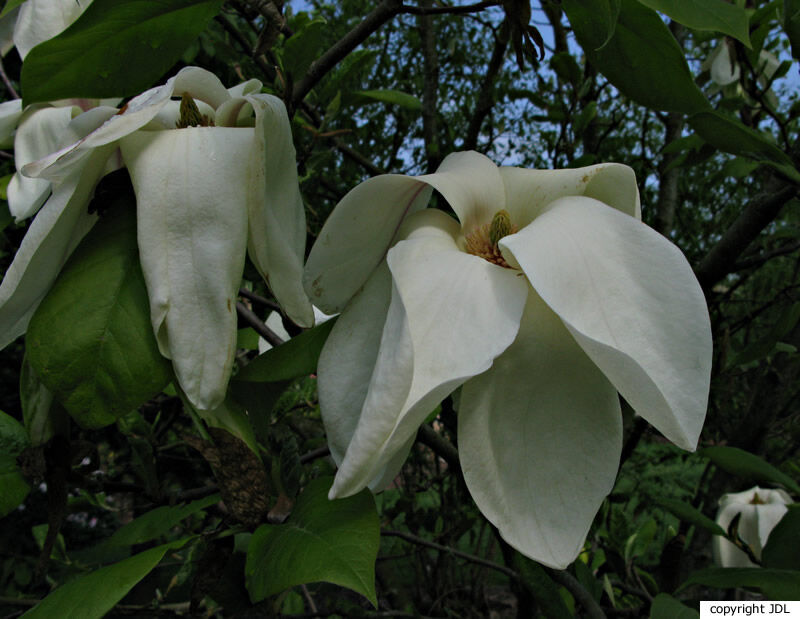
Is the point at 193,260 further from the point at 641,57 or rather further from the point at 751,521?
the point at 751,521

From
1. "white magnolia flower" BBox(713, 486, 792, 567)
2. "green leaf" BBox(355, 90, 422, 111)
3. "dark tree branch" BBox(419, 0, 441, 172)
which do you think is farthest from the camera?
"dark tree branch" BBox(419, 0, 441, 172)

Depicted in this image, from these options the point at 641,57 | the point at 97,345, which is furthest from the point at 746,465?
the point at 97,345

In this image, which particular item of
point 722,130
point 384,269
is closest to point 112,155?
point 384,269

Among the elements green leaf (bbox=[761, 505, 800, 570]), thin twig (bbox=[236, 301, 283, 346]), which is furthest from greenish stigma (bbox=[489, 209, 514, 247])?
green leaf (bbox=[761, 505, 800, 570])

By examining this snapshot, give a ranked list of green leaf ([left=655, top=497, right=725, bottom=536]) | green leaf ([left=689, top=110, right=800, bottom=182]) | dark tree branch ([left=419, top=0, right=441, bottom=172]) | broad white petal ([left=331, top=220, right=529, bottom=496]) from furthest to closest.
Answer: dark tree branch ([left=419, top=0, right=441, bottom=172])
green leaf ([left=655, top=497, right=725, bottom=536])
green leaf ([left=689, top=110, right=800, bottom=182])
broad white petal ([left=331, top=220, right=529, bottom=496])

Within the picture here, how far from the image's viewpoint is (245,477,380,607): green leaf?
0.36 meters

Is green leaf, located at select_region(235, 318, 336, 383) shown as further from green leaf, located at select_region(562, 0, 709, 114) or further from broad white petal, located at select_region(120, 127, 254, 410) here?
green leaf, located at select_region(562, 0, 709, 114)

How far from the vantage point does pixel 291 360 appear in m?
0.43

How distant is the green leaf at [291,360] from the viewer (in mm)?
424

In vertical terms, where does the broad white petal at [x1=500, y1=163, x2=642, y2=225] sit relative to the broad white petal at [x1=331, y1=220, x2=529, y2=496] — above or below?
above

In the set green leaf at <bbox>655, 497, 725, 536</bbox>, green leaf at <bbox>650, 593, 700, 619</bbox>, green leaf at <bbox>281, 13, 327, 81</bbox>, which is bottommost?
green leaf at <bbox>655, 497, 725, 536</bbox>

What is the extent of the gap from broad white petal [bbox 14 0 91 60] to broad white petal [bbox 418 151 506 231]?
1.32 ft

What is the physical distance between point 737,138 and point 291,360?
0.44 metres

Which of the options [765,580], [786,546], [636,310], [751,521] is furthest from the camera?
[751,521]
